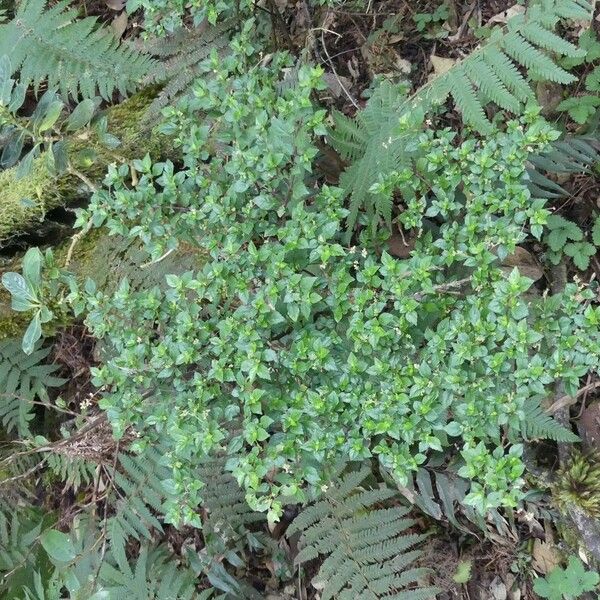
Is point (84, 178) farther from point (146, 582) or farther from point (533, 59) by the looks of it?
point (146, 582)

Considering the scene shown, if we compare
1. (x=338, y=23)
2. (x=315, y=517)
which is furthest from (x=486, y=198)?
(x=338, y=23)

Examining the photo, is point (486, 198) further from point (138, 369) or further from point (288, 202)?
point (138, 369)

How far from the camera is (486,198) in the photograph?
1993mm

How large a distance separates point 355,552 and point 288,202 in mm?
1541

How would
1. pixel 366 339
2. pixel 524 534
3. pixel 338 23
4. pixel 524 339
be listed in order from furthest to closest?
pixel 338 23 < pixel 524 534 < pixel 366 339 < pixel 524 339

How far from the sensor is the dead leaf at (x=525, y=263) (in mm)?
2799

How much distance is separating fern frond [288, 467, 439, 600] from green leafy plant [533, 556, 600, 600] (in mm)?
456

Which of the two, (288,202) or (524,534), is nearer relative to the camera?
(288,202)

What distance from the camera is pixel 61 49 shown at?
3.17 m

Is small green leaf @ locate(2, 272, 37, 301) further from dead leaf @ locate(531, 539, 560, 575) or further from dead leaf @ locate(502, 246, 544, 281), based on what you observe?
dead leaf @ locate(531, 539, 560, 575)

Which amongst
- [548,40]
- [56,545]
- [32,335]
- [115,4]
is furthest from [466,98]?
[115,4]

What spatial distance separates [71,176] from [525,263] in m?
2.24

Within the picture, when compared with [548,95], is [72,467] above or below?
below

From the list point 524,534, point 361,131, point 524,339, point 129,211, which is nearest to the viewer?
point 524,339
